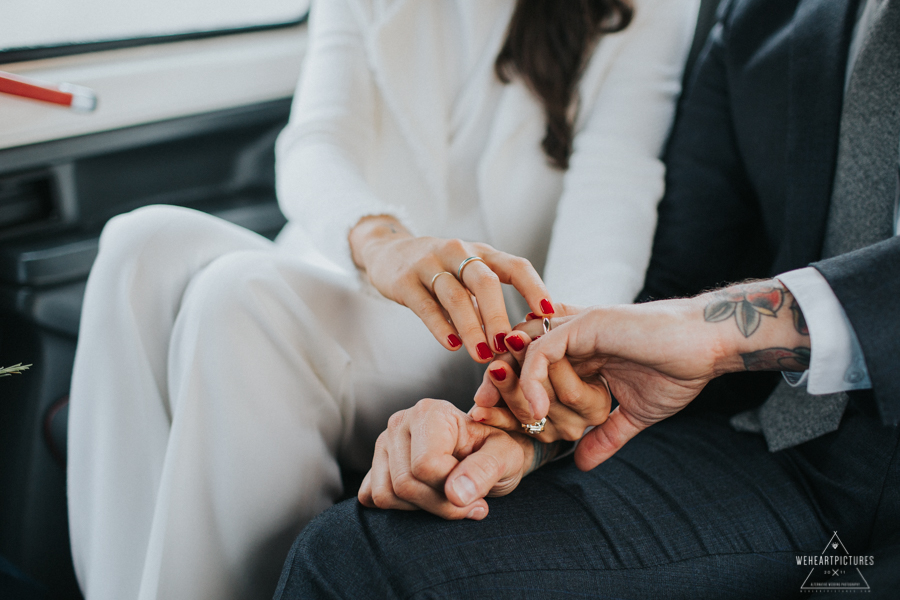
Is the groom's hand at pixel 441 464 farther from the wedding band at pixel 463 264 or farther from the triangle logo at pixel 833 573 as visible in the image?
the triangle logo at pixel 833 573

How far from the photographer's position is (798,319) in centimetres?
56

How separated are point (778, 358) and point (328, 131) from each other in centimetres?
72

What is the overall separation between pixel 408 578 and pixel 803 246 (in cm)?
59

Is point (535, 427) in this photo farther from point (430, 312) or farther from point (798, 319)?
point (798, 319)

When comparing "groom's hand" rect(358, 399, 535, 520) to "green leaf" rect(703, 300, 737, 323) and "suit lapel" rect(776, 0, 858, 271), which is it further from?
"suit lapel" rect(776, 0, 858, 271)

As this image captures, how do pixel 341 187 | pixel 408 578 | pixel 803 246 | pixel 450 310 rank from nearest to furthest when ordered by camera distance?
pixel 408 578 < pixel 450 310 < pixel 803 246 < pixel 341 187

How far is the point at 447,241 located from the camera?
0.70 meters

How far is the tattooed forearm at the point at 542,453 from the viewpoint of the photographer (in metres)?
0.71

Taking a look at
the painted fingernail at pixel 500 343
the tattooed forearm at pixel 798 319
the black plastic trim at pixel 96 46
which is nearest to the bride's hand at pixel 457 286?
the painted fingernail at pixel 500 343

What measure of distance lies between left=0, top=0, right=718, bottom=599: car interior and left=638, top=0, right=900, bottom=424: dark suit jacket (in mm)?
187

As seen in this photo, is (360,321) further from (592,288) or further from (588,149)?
(588,149)

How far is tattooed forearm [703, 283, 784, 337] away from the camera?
564 mm

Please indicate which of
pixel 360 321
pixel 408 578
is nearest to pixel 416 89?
pixel 360 321

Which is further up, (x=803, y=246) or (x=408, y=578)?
(x=803, y=246)
